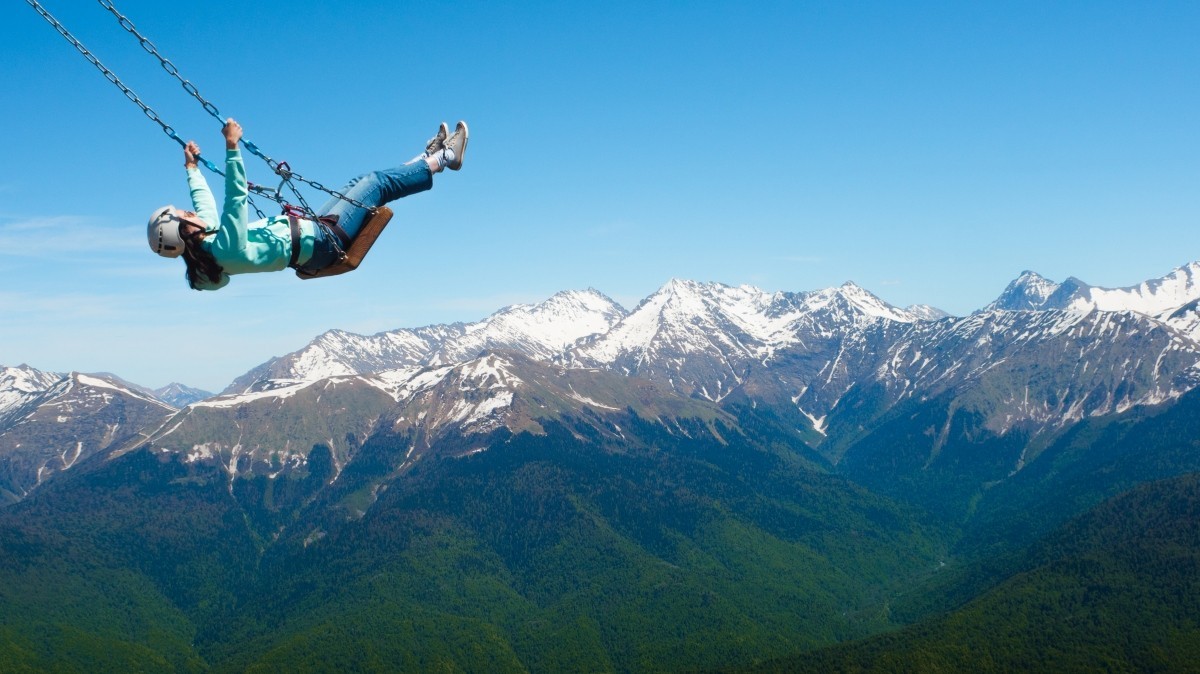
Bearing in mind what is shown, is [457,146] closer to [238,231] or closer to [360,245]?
[360,245]

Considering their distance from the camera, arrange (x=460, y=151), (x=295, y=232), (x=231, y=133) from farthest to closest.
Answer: (x=460, y=151) → (x=295, y=232) → (x=231, y=133)

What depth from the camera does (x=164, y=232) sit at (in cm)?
1195

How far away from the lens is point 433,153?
17.1 metres

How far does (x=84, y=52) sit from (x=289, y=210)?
144 inches

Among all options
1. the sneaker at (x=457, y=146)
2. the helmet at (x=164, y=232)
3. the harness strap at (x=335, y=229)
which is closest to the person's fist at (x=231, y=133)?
the helmet at (x=164, y=232)

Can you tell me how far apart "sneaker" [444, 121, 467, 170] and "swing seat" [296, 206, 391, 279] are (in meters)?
2.86

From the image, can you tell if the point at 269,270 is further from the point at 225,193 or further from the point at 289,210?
the point at 225,193

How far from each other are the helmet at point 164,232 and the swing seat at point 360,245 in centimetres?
247

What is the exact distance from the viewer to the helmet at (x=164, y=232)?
11.9m

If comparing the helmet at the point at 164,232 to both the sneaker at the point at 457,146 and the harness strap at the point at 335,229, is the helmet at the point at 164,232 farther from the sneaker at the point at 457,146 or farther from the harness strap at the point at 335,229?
the sneaker at the point at 457,146

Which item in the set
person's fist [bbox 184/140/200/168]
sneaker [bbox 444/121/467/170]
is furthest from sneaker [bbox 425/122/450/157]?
person's fist [bbox 184/140/200/168]

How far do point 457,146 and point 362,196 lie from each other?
10.4ft

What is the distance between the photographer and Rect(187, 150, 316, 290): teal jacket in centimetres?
1163

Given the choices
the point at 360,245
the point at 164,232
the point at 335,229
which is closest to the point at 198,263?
the point at 164,232
